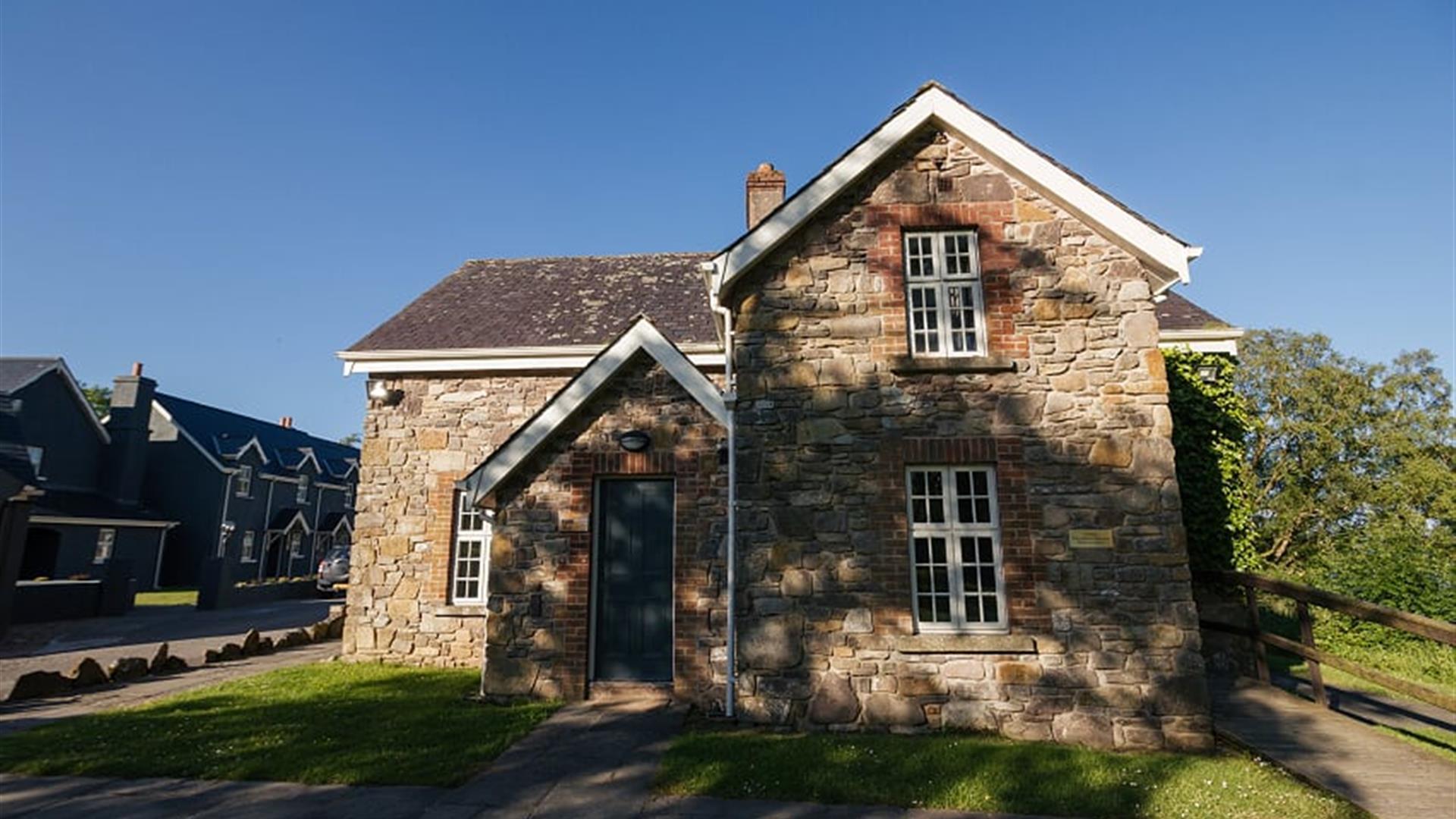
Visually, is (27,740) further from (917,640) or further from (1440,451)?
(1440,451)

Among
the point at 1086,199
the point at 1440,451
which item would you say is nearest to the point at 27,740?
the point at 1086,199

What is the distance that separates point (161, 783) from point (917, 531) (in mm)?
7822

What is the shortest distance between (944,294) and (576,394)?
497 cm

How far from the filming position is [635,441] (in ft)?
29.4

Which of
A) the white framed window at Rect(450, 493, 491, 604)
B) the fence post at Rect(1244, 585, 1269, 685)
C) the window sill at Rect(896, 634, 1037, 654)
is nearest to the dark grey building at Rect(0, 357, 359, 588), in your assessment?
the white framed window at Rect(450, 493, 491, 604)

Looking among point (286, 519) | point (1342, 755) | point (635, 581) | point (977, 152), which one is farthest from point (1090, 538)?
point (286, 519)

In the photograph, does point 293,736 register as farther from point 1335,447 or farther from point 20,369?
point 1335,447

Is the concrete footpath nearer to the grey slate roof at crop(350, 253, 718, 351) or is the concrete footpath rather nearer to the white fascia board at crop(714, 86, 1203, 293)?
the white fascia board at crop(714, 86, 1203, 293)

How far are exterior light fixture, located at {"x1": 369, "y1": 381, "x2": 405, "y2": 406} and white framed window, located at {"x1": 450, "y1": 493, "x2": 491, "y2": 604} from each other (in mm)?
2446

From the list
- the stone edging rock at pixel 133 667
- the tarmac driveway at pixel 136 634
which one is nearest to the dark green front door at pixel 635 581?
the stone edging rock at pixel 133 667

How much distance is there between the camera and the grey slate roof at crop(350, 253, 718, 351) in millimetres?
13008

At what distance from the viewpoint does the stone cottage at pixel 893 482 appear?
24.9 ft

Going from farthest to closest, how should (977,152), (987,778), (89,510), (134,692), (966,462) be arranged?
1. (89,510)
2. (134,692)
3. (977,152)
4. (966,462)
5. (987,778)

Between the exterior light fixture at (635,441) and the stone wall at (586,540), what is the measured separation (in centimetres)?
8
